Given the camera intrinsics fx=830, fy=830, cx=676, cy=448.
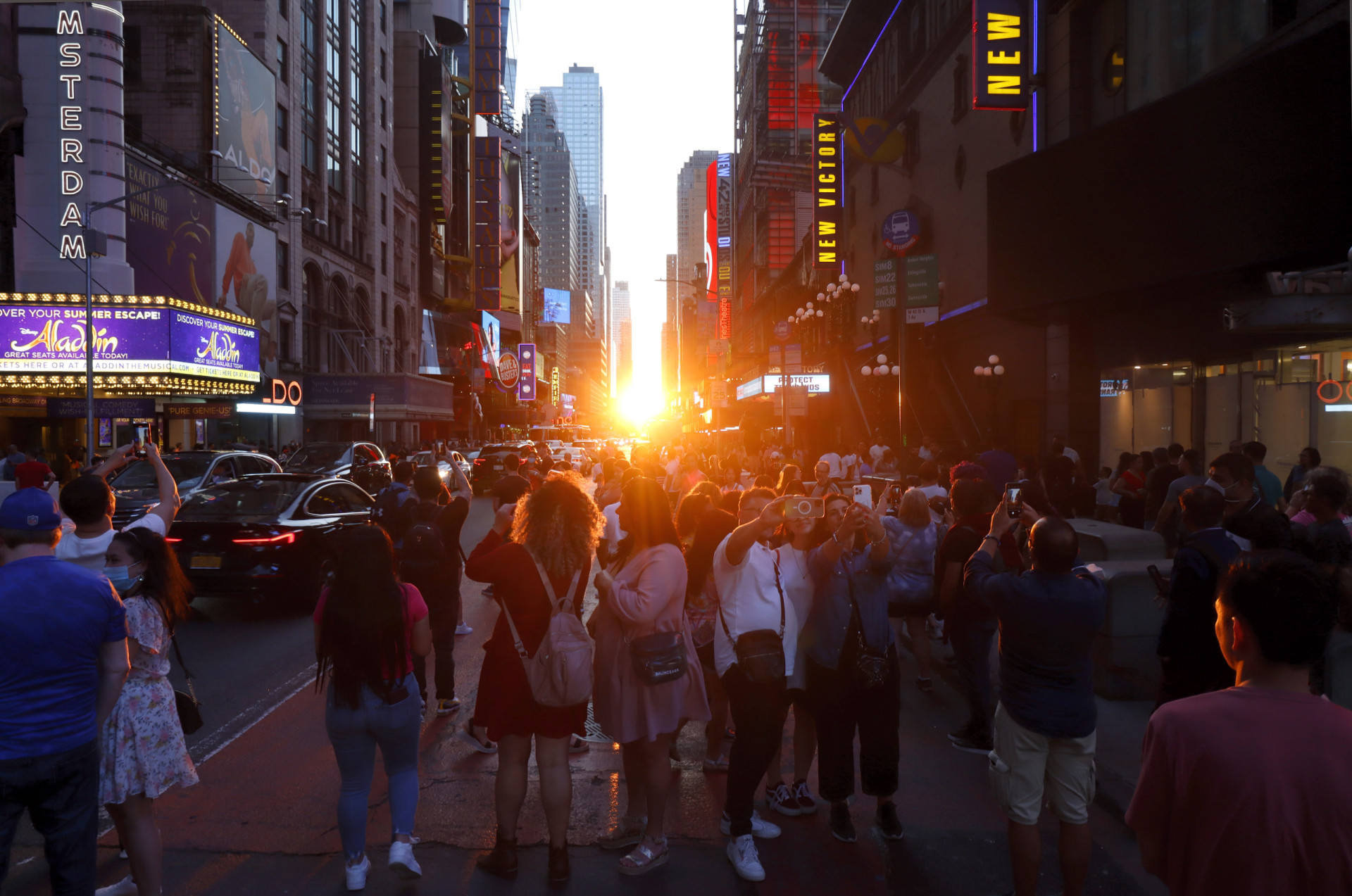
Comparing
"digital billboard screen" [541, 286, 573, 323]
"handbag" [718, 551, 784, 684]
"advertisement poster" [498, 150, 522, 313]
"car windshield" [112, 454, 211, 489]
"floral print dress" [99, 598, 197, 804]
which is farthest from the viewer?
"digital billboard screen" [541, 286, 573, 323]

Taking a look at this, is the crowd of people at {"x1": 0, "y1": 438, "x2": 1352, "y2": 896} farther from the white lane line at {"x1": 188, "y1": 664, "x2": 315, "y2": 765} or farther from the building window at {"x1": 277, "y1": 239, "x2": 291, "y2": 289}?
the building window at {"x1": 277, "y1": 239, "x2": 291, "y2": 289}

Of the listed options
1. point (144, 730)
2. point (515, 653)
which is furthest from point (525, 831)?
point (144, 730)

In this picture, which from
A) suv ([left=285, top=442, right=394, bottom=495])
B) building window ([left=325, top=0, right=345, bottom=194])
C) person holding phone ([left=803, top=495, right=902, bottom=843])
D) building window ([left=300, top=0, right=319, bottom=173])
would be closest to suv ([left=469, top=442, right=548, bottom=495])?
suv ([left=285, top=442, right=394, bottom=495])

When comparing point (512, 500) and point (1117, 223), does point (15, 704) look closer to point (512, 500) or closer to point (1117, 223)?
point (512, 500)

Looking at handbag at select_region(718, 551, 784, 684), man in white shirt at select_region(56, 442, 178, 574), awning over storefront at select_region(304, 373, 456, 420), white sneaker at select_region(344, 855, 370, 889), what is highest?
awning over storefront at select_region(304, 373, 456, 420)

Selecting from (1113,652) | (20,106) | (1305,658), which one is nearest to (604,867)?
(1305,658)

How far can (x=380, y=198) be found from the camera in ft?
179

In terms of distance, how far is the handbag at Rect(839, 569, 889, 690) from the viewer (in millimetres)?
4516

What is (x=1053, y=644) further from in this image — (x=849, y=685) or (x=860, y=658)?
(x=849, y=685)

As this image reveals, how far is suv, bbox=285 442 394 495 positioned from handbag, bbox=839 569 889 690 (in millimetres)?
16629

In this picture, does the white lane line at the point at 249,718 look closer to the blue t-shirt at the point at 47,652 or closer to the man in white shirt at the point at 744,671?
the blue t-shirt at the point at 47,652

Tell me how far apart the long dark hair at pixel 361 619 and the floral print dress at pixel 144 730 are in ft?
2.37

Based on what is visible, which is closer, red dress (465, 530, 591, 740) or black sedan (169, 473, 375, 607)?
red dress (465, 530, 591, 740)

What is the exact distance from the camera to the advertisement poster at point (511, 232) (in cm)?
10038
